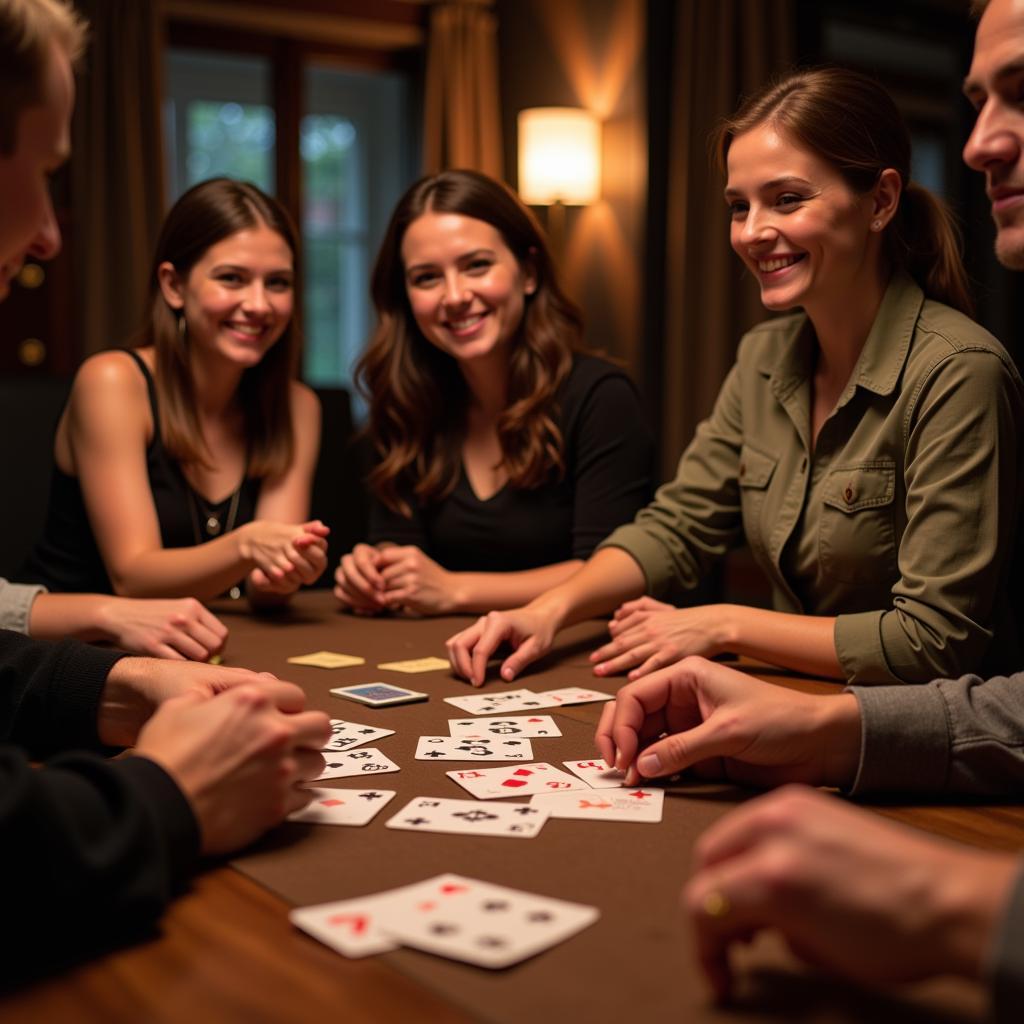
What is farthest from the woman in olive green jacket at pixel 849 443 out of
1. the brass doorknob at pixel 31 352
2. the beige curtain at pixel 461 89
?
the beige curtain at pixel 461 89

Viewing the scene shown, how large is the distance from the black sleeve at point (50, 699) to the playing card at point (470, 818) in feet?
1.40

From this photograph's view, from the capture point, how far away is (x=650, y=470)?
104 inches

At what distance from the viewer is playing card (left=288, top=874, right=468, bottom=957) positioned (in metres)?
0.85

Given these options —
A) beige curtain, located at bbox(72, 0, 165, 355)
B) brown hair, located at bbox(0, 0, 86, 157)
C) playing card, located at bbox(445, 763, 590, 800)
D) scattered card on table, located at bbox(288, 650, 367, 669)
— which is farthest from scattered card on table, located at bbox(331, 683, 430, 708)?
beige curtain, located at bbox(72, 0, 165, 355)

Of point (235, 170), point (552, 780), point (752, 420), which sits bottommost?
point (552, 780)

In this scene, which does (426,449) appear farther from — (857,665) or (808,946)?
(808,946)

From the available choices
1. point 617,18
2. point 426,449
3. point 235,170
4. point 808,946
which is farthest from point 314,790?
point 235,170

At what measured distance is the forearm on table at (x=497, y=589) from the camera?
7.48 feet

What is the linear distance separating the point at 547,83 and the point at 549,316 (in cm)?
360

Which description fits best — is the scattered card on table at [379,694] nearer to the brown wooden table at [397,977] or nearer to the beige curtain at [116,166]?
the brown wooden table at [397,977]

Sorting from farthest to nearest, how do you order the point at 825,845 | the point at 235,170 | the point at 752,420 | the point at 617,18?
1. the point at 235,170
2. the point at 617,18
3. the point at 752,420
4. the point at 825,845

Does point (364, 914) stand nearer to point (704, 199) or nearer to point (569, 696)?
point (569, 696)

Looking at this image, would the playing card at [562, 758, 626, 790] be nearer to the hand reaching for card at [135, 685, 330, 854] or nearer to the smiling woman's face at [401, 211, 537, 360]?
the hand reaching for card at [135, 685, 330, 854]

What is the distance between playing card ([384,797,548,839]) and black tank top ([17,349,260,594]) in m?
1.50
